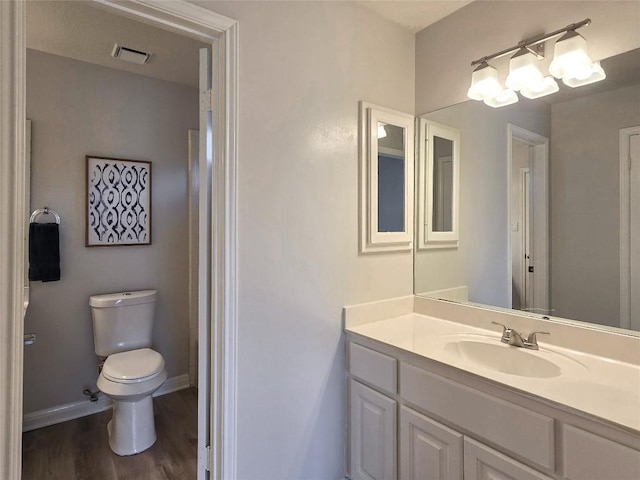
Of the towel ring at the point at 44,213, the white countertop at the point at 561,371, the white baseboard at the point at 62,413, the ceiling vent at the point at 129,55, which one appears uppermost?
the ceiling vent at the point at 129,55

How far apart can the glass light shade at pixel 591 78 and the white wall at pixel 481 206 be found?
0.17 m

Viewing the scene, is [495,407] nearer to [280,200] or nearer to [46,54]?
[280,200]

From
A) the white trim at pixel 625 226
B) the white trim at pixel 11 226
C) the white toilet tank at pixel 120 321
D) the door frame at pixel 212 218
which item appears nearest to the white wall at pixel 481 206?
the white trim at pixel 625 226

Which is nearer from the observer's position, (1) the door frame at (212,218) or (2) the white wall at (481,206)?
(1) the door frame at (212,218)

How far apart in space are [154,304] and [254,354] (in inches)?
56.5

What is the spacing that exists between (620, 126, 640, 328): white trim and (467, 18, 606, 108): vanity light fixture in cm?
28

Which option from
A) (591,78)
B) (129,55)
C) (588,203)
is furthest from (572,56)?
(129,55)

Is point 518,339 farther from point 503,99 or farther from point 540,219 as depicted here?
point 503,99

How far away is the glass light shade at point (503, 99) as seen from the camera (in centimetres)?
165

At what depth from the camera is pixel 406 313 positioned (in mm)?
1994

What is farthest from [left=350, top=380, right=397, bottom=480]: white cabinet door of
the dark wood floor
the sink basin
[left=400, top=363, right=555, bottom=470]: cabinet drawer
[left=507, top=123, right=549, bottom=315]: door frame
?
the dark wood floor

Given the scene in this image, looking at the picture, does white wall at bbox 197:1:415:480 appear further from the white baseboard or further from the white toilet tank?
the white baseboard

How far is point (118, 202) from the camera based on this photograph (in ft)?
8.09

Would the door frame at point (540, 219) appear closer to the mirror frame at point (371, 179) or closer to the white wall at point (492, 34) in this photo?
the white wall at point (492, 34)
